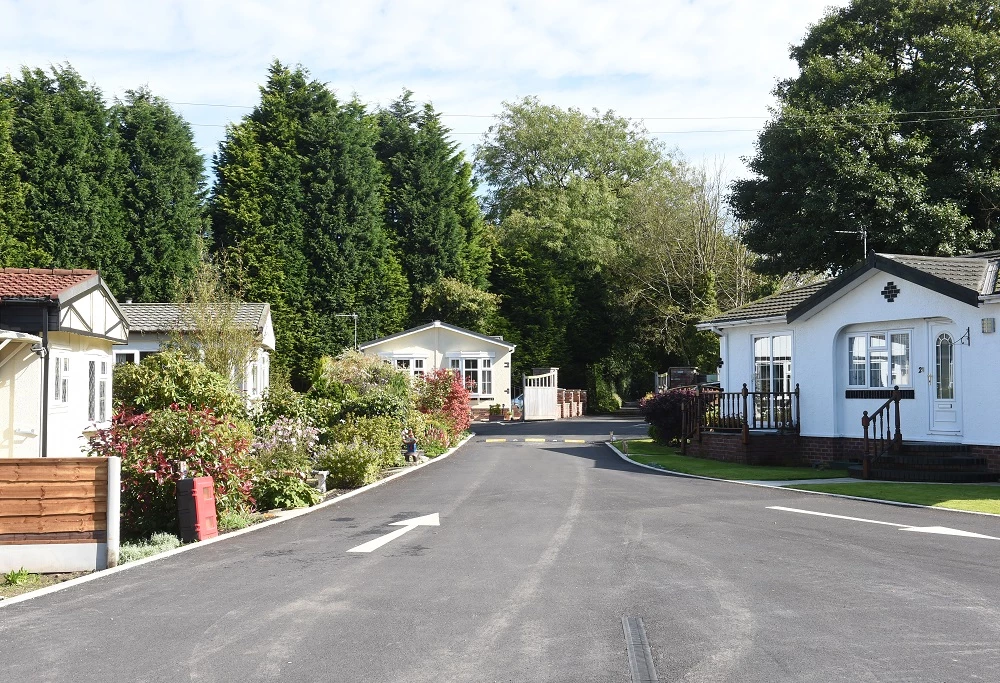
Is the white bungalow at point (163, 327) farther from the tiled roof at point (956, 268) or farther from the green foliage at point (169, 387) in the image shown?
the tiled roof at point (956, 268)

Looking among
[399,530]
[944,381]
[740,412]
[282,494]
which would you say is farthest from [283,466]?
[944,381]

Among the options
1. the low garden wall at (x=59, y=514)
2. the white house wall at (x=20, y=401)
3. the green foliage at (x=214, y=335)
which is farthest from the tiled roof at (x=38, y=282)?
the green foliage at (x=214, y=335)

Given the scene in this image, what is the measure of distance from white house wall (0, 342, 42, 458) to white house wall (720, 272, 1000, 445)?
17.7 meters

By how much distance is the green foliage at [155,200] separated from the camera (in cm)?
4775

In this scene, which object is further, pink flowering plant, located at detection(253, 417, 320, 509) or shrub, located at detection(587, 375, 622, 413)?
shrub, located at detection(587, 375, 622, 413)

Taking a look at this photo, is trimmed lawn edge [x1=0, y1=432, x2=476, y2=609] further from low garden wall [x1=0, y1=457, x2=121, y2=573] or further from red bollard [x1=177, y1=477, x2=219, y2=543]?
low garden wall [x1=0, y1=457, x2=121, y2=573]

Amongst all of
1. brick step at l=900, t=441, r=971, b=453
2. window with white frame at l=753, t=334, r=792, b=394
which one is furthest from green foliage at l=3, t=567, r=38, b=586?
window with white frame at l=753, t=334, r=792, b=394

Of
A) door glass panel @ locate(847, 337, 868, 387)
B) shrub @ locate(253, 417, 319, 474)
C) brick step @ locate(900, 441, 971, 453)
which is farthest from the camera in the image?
door glass panel @ locate(847, 337, 868, 387)

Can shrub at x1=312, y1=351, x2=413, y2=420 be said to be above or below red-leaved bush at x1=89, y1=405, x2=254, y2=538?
above

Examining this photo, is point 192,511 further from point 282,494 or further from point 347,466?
point 347,466

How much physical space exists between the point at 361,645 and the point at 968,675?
4.12m

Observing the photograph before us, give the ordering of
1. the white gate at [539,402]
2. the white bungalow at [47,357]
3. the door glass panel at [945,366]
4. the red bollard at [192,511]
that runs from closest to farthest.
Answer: the red bollard at [192,511] → the white bungalow at [47,357] → the door glass panel at [945,366] → the white gate at [539,402]

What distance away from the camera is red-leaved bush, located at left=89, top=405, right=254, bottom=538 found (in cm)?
1354

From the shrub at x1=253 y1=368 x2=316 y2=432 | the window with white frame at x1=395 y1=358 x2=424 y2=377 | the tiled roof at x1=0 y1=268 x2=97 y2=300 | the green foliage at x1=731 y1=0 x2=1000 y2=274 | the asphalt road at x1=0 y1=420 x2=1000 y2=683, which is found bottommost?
the asphalt road at x1=0 y1=420 x2=1000 y2=683
